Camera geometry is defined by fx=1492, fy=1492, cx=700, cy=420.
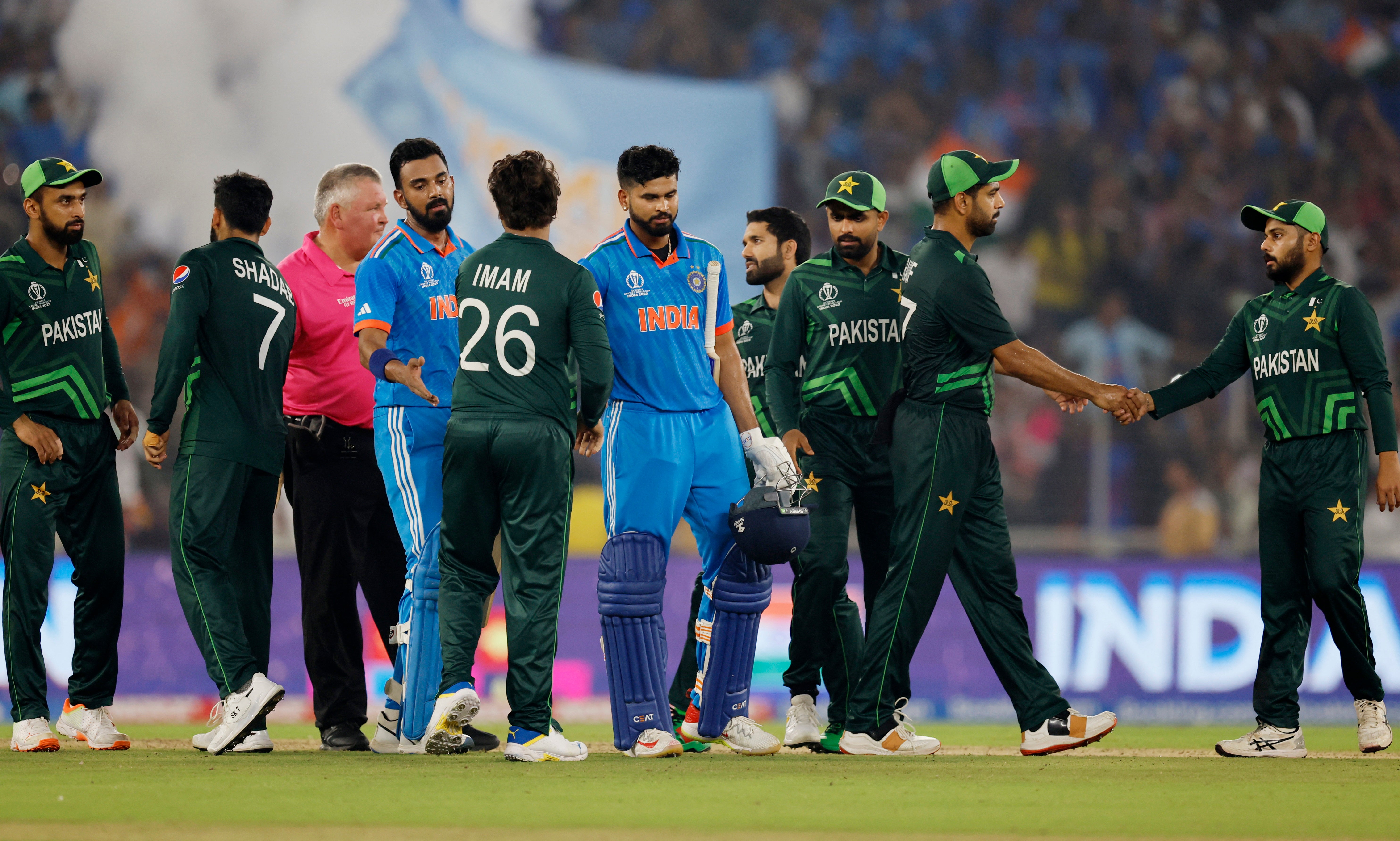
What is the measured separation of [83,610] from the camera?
263 inches

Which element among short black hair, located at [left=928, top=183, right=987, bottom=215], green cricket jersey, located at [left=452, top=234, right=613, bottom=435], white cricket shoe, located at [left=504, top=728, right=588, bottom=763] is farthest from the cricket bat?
white cricket shoe, located at [left=504, top=728, right=588, bottom=763]

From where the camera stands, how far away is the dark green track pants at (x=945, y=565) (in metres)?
6.39

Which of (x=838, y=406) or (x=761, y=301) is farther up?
(x=761, y=301)

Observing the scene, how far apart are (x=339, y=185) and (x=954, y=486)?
10.6ft

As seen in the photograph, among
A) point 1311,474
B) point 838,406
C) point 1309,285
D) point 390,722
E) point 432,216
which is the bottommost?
point 390,722

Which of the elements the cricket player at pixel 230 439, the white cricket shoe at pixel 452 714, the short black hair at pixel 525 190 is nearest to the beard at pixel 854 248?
the short black hair at pixel 525 190

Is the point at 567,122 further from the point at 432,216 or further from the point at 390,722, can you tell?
the point at 390,722

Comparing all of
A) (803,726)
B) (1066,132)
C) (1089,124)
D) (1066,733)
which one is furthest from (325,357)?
(1089,124)

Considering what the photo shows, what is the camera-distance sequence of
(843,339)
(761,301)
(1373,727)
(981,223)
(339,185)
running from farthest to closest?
1. (761,301)
2. (339,185)
3. (843,339)
4. (1373,727)
5. (981,223)

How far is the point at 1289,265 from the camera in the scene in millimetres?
6941

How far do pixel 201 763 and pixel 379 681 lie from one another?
16.1 ft

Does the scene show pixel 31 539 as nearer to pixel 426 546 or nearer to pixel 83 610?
pixel 83 610

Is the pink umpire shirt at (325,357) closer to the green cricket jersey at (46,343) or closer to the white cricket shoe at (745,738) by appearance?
the green cricket jersey at (46,343)

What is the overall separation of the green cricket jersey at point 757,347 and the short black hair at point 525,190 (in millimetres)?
2041
